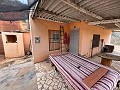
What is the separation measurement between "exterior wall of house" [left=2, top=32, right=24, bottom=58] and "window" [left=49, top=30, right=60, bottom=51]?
3359 mm

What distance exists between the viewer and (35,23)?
4.78 metres

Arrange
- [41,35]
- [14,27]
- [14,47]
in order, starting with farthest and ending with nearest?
1. [14,27]
2. [14,47]
3. [41,35]

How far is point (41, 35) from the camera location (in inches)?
200

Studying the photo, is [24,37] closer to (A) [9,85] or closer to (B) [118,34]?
(A) [9,85]

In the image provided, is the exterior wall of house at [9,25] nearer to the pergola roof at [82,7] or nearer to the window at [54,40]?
the window at [54,40]

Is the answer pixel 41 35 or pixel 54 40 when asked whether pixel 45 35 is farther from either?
pixel 54 40

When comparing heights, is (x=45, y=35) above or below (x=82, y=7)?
below

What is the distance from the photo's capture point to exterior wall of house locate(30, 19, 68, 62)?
4785 millimetres

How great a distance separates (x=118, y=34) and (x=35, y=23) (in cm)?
A: 2236

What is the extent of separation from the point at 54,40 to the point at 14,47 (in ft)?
13.4

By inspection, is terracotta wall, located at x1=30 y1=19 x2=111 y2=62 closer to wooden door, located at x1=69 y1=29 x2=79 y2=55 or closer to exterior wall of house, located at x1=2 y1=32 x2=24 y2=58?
wooden door, located at x1=69 y1=29 x2=79 y2=55

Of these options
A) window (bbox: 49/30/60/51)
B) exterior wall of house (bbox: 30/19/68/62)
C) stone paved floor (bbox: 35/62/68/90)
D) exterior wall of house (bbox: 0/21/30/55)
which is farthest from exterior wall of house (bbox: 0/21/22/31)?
stone paved floor (bbox: 35/62/68/90)

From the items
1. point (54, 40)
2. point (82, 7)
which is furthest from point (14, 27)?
point (82, 7)

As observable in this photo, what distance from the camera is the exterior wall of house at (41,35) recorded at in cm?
478
